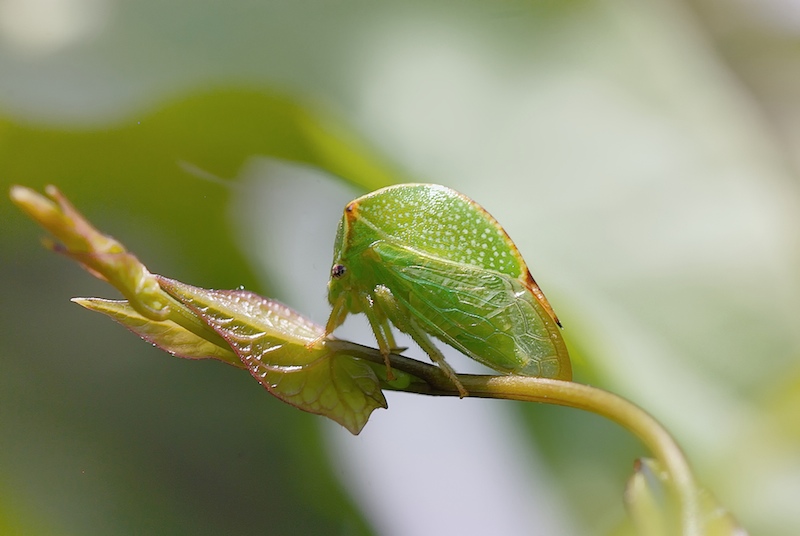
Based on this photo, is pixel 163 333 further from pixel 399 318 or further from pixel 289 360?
pixel 399 318

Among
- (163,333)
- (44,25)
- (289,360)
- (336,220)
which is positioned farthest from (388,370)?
(44,25)

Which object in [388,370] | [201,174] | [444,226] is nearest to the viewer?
[388,370]

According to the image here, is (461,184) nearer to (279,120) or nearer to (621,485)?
(279,120)

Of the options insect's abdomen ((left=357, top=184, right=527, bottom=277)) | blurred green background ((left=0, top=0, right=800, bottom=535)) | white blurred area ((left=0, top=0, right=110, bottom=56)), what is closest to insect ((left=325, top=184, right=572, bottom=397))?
insect's abdomen ((left=357, top=184, right=527, bottom=277))

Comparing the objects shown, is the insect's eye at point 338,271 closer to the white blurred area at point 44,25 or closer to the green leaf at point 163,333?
the green leaf at point 163,333

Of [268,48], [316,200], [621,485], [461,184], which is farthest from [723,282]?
[268,48]
